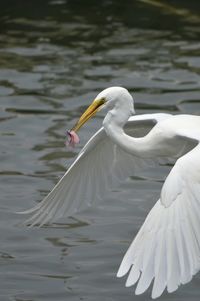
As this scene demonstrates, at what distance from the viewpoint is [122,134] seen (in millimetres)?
8344

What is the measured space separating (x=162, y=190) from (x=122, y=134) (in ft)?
3.55

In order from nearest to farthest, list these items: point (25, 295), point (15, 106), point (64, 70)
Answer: point (25, 295), point (15, 106), point (64, 70)

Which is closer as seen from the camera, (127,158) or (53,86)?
(127,158)

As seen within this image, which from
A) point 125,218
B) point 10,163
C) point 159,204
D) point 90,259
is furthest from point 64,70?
point 159,204

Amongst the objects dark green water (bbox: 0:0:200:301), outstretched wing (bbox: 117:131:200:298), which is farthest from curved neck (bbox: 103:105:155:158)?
dark green water (bbox: 0:0:200:301)

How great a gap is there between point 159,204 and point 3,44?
833 cm

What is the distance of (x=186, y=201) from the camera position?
23.9 feet

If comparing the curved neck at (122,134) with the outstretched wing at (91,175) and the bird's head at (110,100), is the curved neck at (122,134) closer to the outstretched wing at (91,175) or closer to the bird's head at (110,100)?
the bird's head at (110,100)

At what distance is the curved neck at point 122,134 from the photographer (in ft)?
26.9

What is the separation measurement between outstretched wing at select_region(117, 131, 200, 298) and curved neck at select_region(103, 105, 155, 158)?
89cm

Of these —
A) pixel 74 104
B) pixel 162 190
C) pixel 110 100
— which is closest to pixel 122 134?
pixel 110 100

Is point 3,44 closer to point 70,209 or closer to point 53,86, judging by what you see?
point 53,86

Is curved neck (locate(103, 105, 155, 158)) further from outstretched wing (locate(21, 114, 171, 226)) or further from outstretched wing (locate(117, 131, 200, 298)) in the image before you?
outstretched wing (locate(117, 131, 200, 298))

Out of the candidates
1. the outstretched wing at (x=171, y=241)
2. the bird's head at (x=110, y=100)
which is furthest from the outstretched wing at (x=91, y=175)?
the outstretched wing at (x=171, y=241)
